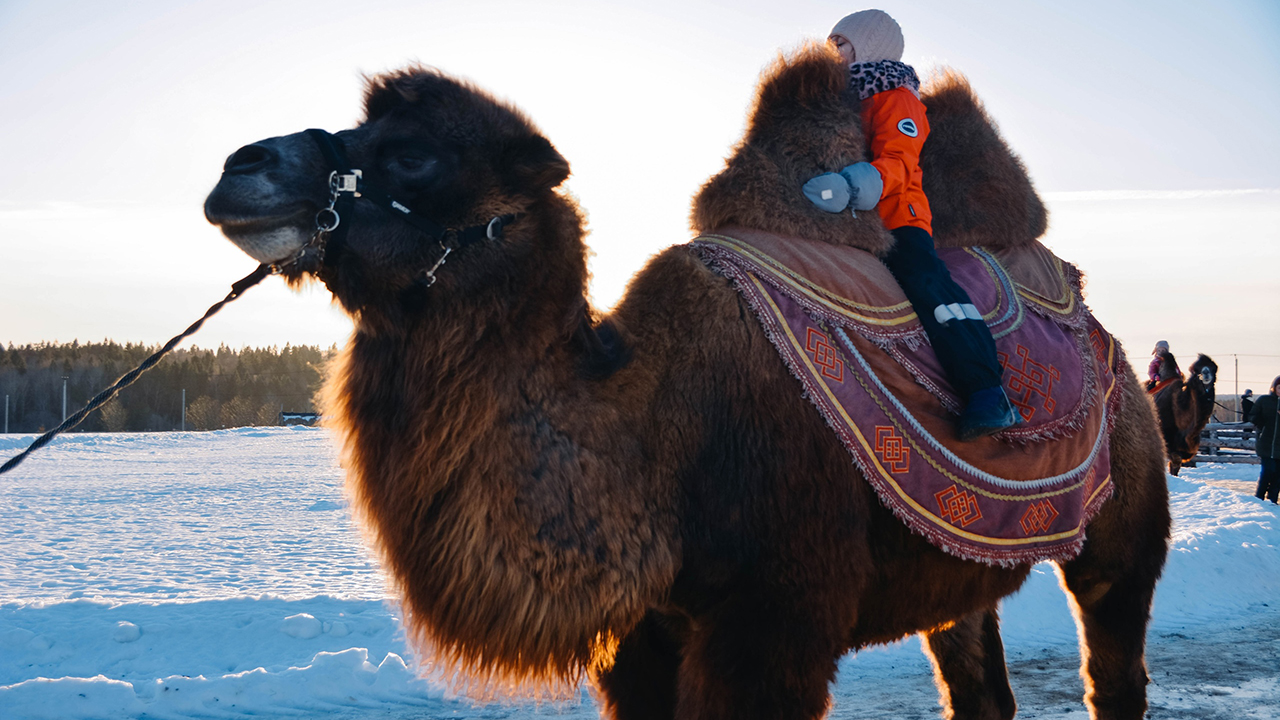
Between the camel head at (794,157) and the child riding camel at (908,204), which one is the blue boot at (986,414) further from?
the camel head at (794,157)

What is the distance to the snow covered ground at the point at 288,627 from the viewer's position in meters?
4.47

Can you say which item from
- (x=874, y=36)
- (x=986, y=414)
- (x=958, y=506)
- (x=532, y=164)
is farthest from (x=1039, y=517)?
(x=532, y=164)

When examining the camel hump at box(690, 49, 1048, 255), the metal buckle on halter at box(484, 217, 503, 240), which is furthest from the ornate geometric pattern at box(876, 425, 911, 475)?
the metal buckle on halter at box(484, 217, 503, 240)

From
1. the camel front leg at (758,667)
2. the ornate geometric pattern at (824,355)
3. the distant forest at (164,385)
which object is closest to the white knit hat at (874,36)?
the ornate geometric pattern at (824,355)

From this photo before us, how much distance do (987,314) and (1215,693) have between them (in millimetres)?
3287

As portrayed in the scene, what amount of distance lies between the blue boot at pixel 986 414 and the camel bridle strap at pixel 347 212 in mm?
1556

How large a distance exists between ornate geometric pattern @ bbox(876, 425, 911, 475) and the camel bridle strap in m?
1.29

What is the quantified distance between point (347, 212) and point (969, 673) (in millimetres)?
3324

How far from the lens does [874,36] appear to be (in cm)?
364

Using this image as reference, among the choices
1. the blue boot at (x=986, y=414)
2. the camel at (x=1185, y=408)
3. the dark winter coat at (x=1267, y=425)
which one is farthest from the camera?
the camel at (x=1185, y=408)

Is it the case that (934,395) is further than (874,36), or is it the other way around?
(874,36)

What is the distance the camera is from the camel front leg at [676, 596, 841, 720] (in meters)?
2.49

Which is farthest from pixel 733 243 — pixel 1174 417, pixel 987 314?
pixel 1174 417

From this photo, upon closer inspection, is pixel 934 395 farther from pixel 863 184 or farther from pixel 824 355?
pixel 863 184
